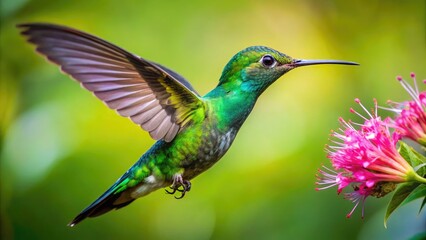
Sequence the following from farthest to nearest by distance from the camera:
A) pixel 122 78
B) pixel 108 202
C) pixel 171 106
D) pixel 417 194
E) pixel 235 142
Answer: pixel 235 142, pixel 108 202, pixel 171 106, pixel 122 78, pixel 417 194

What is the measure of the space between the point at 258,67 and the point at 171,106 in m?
0.37

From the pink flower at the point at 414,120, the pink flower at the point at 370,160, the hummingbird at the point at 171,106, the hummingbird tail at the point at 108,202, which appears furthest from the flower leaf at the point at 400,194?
the hummingbird tail at the point at 108,202

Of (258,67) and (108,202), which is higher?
(258,67)

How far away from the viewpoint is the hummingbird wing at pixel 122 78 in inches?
76.3

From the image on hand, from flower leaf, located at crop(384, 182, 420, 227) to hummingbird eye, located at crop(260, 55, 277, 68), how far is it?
0.79 metres

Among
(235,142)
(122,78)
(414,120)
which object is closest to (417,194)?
(414,120)

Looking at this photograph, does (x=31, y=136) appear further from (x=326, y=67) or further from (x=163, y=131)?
(x=326, y=67)

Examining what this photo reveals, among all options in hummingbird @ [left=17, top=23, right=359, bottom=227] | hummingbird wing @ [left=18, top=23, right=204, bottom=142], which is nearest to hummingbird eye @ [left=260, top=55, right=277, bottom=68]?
hummingbird @ [left=17, top=23, right=359, bottom=227]

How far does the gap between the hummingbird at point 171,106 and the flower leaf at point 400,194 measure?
22.0 inches

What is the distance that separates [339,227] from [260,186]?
0.49 meters

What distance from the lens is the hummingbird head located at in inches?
95.2

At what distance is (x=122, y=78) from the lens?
2205 millimetres

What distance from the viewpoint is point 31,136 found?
3.26 meters

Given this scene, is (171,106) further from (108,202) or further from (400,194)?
(400,194)
